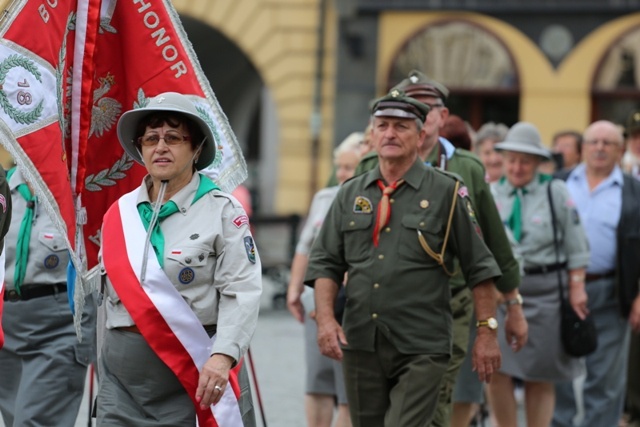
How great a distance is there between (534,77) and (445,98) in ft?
60.0

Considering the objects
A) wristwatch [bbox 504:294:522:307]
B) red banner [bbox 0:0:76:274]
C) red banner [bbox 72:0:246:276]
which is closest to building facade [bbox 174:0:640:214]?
wristwatch [bbox 504:294:522:307]

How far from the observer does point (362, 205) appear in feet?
22.7

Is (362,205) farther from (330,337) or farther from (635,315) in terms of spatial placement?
(635,315)

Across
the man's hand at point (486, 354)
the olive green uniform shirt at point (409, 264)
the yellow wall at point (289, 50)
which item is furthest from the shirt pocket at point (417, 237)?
the yellow wall at point (289, 50)

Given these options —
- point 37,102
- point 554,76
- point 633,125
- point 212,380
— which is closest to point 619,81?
point 554,76

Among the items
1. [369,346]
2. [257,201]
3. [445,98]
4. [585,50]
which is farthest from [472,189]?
[257,201]

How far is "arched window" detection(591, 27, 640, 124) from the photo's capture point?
83.3ft

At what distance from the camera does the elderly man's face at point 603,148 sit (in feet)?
32.3

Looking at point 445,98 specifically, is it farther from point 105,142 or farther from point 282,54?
point 282,54

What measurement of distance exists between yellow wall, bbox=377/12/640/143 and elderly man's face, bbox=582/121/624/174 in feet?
52.3

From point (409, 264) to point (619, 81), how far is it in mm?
19497

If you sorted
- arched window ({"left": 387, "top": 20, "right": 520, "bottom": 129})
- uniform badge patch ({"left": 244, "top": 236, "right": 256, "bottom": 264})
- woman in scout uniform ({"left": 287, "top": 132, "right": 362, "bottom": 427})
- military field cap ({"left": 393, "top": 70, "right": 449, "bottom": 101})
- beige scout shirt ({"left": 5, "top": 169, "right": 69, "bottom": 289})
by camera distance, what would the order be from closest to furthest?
uniform badge patch ({"left": 244, "top": 236, "right": 256, "bottom": 264}), beige scout shirt ({"left": 5, "top": 169, "right": 69, "bottom": 289}), military field cap ({"left": 393, "top": 70, "right": 449, "bottom": 101}), woman in scout uniform ({"left": 287, "top": 132, "right": 362, "bottom": 427}), arched window ({"left": 387, "top": 20, "right": 520, "bottom": 129})

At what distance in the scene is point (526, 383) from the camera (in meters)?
9.14

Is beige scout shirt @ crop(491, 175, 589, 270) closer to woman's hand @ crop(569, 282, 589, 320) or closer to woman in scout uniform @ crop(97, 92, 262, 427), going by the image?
woman's hand @ crop(569, 282, 589, 320)
